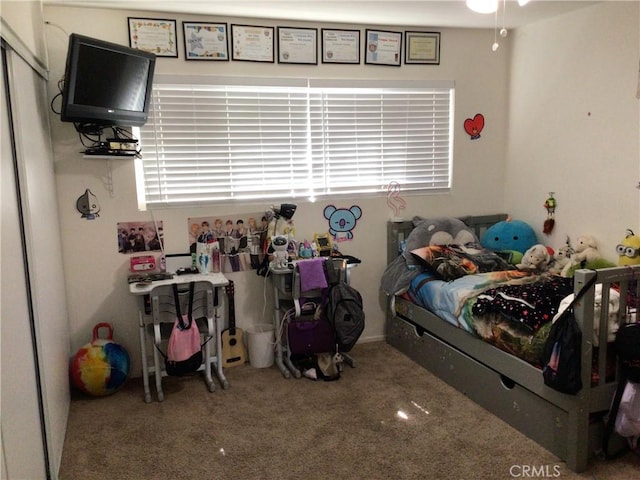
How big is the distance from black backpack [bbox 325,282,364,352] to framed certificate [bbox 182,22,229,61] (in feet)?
5.86

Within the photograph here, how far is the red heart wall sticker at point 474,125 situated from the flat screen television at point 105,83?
8.04 feet

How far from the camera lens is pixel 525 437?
266cm

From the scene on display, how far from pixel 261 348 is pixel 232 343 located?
0.22 m

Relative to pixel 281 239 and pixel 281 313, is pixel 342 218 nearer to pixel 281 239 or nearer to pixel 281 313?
pixel 281 239

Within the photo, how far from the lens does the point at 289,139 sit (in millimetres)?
3756

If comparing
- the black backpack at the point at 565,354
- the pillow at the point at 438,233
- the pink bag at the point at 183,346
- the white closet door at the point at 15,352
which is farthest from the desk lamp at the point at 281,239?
the black backpack at the point at 565,354

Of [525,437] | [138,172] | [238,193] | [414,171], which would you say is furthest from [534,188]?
[138,172]

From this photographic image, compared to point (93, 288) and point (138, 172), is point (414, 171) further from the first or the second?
point (93, 288)

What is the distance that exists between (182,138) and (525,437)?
9.18ft

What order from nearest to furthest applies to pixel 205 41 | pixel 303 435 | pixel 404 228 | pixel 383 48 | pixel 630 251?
pixel 303 435, pixel 630 251, pixel 205 41, pixel 383 48, pixel 404 228

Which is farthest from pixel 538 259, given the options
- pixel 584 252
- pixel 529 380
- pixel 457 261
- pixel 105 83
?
pixel 105 83

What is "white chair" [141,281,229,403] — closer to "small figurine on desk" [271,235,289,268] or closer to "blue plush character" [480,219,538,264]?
"small figurine on desk" [271,235,289,268]

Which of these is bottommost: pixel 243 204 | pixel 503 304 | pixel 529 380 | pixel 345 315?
pixel 529 380

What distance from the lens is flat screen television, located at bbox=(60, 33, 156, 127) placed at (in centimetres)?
271
